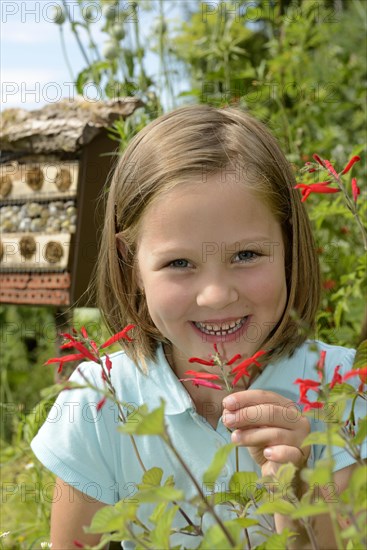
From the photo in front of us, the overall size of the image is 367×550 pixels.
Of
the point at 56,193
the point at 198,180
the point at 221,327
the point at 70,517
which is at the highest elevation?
the point at 56,193

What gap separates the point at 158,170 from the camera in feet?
4.55

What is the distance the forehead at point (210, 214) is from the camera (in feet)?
4.07

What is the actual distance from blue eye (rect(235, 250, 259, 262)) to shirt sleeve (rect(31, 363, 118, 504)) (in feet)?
1.33

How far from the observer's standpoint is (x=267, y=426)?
1068 millimetres

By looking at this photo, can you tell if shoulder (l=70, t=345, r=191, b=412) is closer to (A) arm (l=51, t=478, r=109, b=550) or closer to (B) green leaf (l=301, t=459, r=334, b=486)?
(A) arm (l=51, t=478, r=109, b=550)

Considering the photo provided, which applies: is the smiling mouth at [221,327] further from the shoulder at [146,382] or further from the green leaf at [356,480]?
the green leaf at [356,480]

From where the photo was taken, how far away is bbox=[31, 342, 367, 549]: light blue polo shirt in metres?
1.45

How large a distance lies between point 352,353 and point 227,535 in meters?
0.99

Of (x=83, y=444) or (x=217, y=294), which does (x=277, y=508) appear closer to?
(x=217, y=294)

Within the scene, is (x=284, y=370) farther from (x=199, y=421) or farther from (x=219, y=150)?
(x=219, y=150)

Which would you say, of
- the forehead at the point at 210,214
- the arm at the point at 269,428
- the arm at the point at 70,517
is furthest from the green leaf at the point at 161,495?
the arm at the point at 70,517

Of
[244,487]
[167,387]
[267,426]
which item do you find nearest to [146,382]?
[167,387]

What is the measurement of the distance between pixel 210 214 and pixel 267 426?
367 mm

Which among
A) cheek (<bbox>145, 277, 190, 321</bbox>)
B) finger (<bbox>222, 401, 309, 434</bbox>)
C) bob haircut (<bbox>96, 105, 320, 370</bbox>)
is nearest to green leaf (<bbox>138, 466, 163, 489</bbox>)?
finger (<bbox>222, 401, 309, 434</bbox>)
